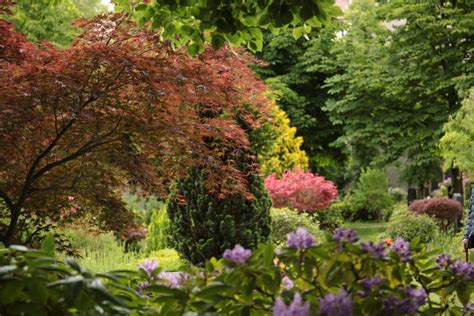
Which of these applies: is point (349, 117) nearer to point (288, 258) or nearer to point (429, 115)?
point (429, 115)

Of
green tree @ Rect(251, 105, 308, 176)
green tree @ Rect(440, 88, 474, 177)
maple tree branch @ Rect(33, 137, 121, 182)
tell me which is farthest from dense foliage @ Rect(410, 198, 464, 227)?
maple tree branch @ Rect(33, 137, 121, 182)

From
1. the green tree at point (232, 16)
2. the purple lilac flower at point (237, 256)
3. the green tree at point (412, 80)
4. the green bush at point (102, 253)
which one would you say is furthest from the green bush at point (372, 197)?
the purple lilac flower at point (237, 256)

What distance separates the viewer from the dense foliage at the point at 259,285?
182 cm

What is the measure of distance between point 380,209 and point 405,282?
1983cm

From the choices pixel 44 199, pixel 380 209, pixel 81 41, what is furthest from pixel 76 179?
pixel 380 209

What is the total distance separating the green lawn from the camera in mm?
17312

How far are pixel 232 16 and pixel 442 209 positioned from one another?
1307 centimetres

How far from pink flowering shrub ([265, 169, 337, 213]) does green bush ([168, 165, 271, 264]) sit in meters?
5.85

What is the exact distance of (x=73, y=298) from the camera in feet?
5.57

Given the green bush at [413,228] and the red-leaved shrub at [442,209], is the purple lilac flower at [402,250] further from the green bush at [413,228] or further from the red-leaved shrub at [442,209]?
the red-leaved shrub at [442,209]

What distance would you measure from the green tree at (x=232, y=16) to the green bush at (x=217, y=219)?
4.58 meters

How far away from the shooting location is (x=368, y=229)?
18797 mm

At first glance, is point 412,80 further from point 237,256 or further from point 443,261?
point 237,256

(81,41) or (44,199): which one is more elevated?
(81,41)
